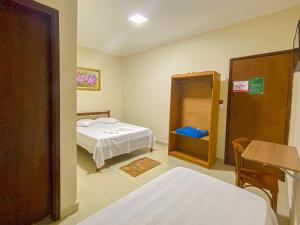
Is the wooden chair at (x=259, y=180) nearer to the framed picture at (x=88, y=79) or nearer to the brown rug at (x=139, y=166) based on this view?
the brown rug at (x=139, y=166)

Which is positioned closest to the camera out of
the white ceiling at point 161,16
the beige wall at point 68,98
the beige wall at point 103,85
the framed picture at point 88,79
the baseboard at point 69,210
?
the beige wall at point 68,98

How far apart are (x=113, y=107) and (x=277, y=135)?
4.23 m

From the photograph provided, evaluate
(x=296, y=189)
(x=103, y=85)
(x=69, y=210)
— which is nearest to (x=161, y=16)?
(x=103, y=85)

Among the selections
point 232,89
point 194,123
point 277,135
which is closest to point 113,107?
point 194,123

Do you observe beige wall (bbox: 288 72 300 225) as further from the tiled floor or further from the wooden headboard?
the wooden headboard

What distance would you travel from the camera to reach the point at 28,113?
57.3 inches

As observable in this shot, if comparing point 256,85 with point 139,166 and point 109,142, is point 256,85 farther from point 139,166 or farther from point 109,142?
point 109,142

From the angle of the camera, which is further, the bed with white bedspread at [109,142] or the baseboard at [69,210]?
the bed with white bedspread at [109,142]

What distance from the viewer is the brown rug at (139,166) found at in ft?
9.04

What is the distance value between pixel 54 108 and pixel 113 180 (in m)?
1.47

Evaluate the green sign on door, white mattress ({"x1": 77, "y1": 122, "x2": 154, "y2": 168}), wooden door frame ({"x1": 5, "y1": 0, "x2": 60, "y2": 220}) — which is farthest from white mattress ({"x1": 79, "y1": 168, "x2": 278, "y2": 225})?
the green sign on door

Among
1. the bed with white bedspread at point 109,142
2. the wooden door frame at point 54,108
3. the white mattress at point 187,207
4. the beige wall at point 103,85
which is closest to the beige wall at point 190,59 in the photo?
the beige wall at point 103,85

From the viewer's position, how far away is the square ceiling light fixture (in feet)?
9.15

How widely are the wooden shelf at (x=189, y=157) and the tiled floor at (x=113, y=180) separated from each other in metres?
0.11
